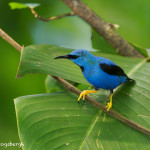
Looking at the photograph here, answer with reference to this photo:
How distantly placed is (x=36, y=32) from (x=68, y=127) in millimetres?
2281

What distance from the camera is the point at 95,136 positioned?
1796 mm

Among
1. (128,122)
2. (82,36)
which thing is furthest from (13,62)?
(128,122)

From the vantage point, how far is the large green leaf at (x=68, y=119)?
1.72 metres

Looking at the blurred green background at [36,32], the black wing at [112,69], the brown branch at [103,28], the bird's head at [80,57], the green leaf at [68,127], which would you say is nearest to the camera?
the green leaf at [68,127]

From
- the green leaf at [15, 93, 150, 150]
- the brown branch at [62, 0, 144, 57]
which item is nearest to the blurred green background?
the brown branch at [62, 0, 144, 57]

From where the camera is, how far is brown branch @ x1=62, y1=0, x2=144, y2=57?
265cm

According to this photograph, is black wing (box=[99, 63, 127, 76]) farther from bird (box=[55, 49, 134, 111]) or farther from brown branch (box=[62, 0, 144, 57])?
brown branch (box=[62, 0, 144, 57])

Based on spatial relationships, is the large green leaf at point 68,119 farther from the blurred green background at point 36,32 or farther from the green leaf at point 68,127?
the blurred green background at point 36,32

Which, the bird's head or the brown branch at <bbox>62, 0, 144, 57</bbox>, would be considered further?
the brown branch at <bbox>62, 0, 144, 57</bbox>

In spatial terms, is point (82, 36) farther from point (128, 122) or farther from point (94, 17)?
point (128, 122)

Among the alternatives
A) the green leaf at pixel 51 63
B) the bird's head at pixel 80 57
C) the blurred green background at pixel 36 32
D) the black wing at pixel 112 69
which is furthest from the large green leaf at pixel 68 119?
the blurred green background at pixel 36 32

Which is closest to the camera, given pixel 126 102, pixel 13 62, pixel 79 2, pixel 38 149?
pixel 38 149

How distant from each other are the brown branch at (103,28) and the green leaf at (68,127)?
2.96 ft

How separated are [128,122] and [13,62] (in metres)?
2.26
